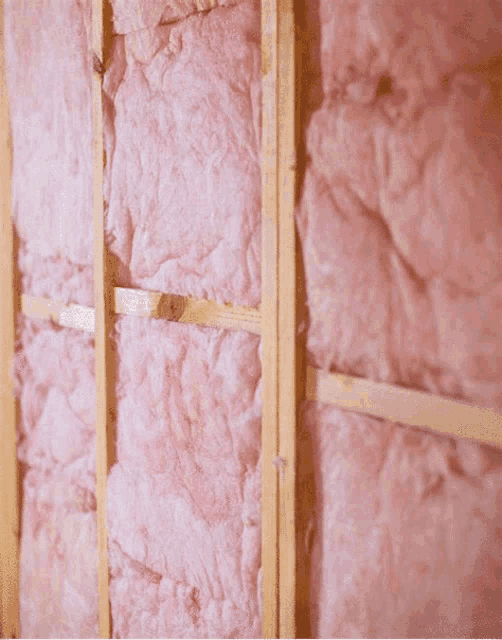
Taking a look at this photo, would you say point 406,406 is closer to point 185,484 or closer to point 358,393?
point 358,393

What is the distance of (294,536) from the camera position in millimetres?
1065

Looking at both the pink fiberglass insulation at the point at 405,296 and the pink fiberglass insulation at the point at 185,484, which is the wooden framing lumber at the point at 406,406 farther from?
the pink fiberglass insulation at the point at 185,484

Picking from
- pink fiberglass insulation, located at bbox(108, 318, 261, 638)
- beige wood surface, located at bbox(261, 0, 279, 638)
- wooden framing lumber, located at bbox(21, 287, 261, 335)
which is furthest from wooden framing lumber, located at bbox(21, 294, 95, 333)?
beige wood surface, located at bbox(261, 0, 279, 638)

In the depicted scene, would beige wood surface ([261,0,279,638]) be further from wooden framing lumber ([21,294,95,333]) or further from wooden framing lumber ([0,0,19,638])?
wooden framing lumber ([0,0,19,638])

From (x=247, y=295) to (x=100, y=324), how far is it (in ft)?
1.46

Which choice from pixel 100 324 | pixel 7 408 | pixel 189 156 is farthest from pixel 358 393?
pixel 7 408

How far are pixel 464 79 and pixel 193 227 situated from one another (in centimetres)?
58

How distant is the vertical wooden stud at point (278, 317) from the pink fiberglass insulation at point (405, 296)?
3 centimetres

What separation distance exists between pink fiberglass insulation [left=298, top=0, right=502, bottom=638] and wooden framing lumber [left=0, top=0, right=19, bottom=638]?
1.08m

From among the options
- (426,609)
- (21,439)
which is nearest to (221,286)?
(426,609)

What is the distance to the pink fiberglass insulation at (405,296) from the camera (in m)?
0.81

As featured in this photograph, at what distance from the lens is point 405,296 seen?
90 centimetres

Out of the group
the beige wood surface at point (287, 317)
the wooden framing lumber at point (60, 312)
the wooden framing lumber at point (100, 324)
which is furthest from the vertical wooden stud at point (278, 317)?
the wooden framing lumber at point (60, 312)

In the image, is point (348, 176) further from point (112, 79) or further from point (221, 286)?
point (112, 79)
